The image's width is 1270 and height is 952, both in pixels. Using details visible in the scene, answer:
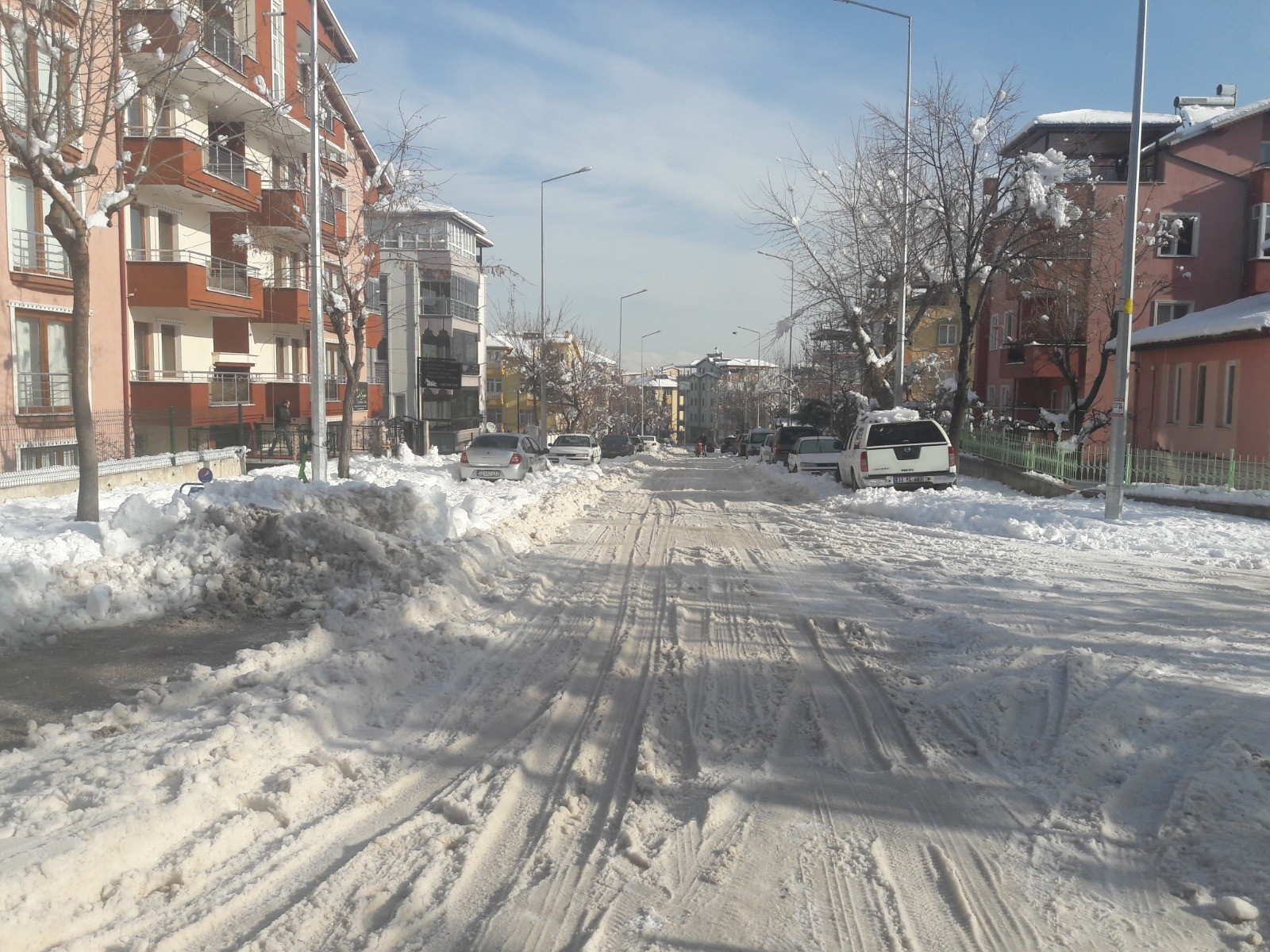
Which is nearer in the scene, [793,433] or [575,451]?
[575,451]

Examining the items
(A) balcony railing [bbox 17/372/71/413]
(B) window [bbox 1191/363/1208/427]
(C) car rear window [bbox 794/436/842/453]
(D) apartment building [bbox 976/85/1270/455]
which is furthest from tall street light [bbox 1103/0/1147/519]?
(A) balcony railing [bbox 17/372/71/413]

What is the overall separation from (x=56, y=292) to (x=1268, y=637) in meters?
22.3

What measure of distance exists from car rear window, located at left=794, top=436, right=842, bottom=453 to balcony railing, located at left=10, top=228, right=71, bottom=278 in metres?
20.3

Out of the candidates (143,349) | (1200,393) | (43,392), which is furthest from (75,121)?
(1200,393)

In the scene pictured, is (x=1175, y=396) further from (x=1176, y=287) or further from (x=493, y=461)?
(x=493, y=461)

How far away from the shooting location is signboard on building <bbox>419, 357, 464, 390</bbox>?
50406 millimetres

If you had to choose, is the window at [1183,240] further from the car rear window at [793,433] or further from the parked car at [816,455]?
the parked car at [816,455]

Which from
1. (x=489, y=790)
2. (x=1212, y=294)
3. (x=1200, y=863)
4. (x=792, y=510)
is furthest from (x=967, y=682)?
(x=1212, y=294)

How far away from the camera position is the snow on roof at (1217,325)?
2102 centimetres

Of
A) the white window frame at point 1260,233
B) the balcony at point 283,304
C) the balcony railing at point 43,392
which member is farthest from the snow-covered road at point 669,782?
the white window frame at point 1260,233

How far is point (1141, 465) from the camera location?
18969 millimetres

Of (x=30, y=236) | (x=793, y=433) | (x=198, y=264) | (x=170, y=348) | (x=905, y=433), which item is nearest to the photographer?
(x=30, y=236)

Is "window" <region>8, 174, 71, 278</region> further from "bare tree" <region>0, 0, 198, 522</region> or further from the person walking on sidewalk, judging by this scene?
the person walking on sidewalk

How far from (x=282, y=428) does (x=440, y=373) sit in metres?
21.8
